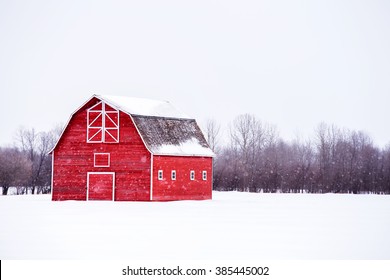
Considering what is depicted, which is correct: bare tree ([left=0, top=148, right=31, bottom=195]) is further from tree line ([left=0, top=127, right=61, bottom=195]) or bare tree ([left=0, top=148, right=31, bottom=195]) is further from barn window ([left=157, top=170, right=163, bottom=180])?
barn window ([left=157, top=170, right=163, bottom=180])

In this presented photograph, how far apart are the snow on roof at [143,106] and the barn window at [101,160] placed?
3016 millimetres

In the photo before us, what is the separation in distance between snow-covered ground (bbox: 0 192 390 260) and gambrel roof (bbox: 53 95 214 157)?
9.72 meters

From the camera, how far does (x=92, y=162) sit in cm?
4578

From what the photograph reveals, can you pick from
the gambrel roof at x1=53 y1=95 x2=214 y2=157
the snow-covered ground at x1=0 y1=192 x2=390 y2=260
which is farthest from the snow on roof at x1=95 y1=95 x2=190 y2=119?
the snow-covered ground at x1=0 y1=192 x2=390 y2=260

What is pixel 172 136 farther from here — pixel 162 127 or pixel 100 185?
pixel 100 185

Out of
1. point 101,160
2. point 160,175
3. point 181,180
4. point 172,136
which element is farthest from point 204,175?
point 101,160

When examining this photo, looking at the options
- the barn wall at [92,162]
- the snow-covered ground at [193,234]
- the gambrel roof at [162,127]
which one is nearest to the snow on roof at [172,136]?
the gambrel roof at [162,127]

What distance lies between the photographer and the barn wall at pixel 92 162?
4475 centimetres

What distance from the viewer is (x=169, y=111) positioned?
2012 inches

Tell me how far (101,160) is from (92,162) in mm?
601

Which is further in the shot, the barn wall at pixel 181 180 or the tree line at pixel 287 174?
the tree line at pixel 287 174

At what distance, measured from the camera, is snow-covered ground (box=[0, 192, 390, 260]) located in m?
19.6

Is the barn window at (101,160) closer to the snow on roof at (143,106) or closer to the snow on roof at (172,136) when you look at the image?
the snow on roof at (172,136)

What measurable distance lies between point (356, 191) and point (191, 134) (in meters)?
22.5
